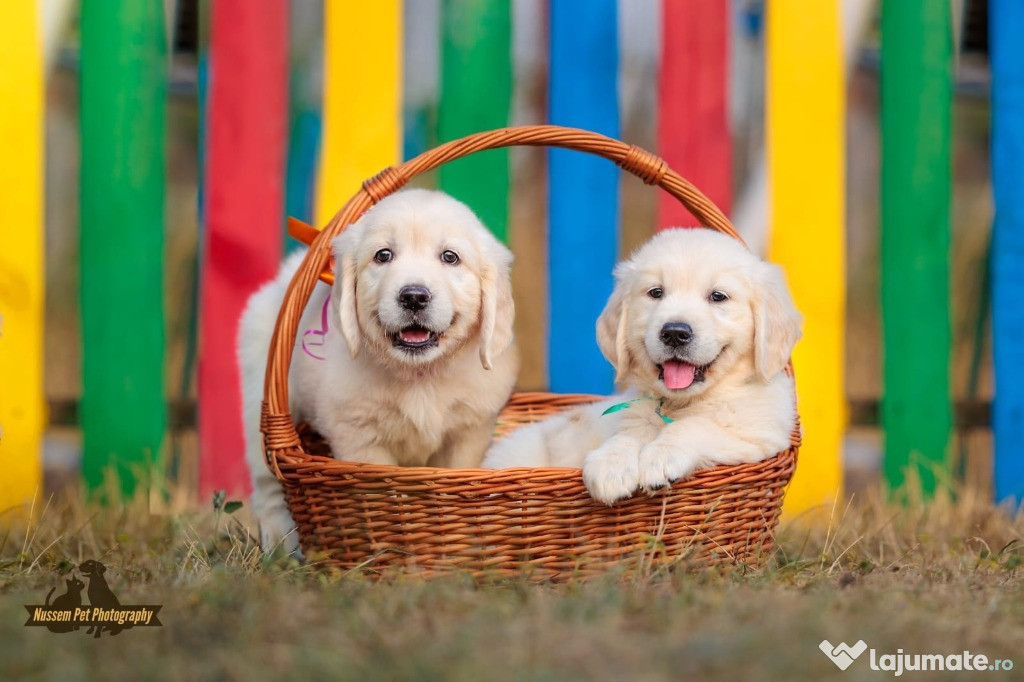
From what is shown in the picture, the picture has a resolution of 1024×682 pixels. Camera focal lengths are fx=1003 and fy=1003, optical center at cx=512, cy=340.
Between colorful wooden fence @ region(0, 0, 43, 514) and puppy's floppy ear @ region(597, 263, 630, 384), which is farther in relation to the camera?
colorful wooden fence @ region(0, 0, 43, 514)

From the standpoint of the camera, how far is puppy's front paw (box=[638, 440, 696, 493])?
2.66 metres

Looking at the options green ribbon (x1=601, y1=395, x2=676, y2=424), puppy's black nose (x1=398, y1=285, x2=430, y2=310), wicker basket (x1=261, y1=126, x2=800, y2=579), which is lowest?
wicker basket (x1=261, y1=126, x2=800, y2=579)

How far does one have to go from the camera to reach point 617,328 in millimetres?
3139

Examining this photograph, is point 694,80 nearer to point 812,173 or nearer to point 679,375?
point 812,173

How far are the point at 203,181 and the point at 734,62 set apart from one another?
231cm

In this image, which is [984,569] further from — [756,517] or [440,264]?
[440,264]

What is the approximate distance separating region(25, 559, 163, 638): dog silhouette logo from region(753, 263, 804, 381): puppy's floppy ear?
5.88 ft

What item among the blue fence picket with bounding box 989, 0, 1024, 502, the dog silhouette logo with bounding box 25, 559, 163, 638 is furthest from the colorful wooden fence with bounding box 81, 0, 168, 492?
the blue fence picket with bounding box 989, 0, 1024, 502


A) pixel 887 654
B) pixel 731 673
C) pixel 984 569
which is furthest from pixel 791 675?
pixel 984 569

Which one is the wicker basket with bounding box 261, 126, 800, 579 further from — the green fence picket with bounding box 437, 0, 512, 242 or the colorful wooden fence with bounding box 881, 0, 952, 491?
the colorful wooden fence with bounding box 881, 0, 952, 491

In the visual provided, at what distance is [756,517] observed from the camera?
2977 millimetres

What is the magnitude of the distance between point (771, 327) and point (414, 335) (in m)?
1.07

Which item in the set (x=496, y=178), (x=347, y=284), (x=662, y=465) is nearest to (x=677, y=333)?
(x=662, y=465)

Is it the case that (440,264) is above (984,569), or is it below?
above
